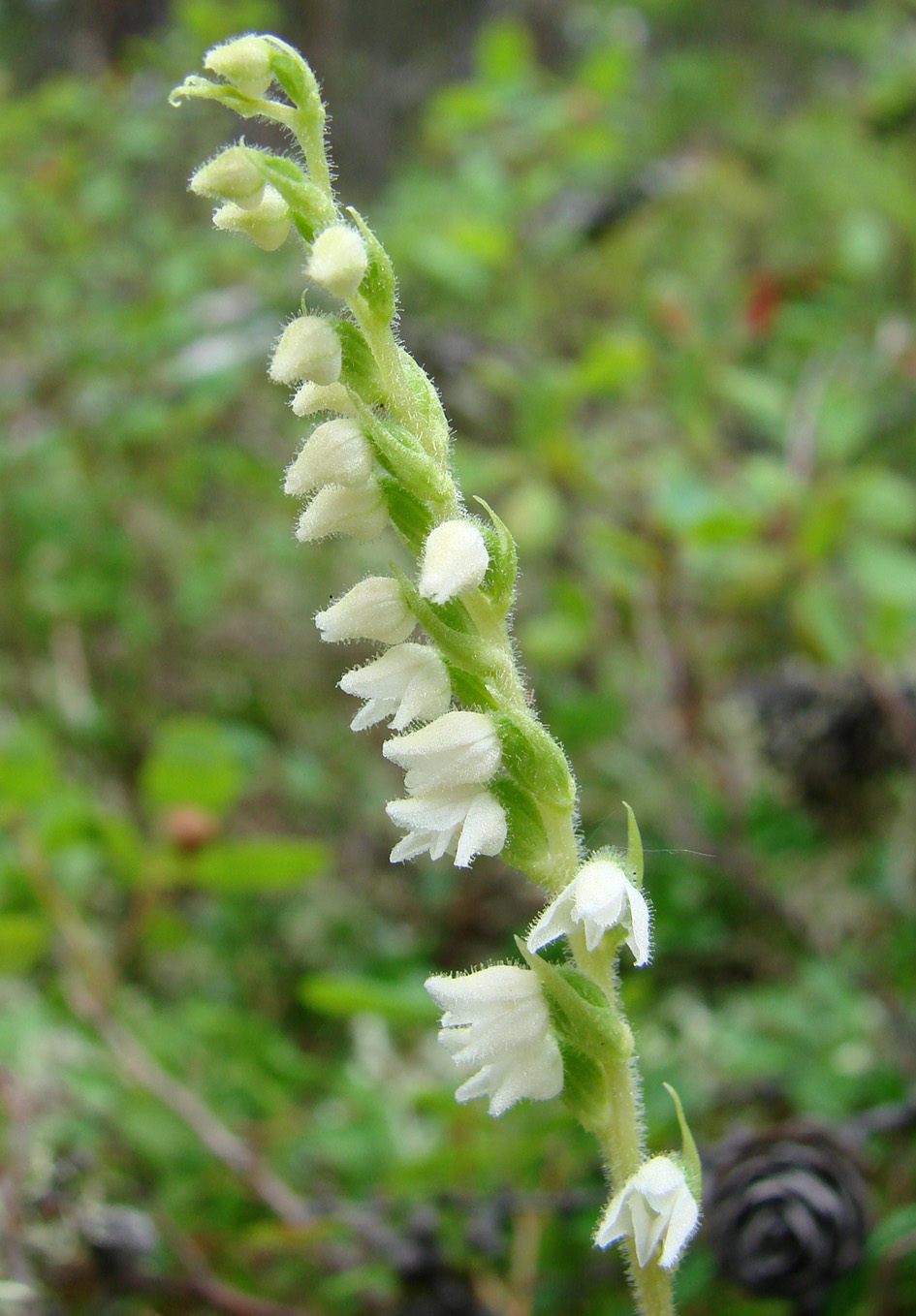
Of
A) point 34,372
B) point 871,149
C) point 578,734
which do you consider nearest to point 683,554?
point 578,734

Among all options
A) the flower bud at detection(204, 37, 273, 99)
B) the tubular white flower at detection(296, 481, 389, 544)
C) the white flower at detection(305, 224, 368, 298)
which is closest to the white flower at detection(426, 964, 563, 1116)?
the tubular white flower at detection(296, 481, 389, 544)

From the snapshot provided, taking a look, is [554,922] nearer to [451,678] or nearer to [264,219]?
[451,678]

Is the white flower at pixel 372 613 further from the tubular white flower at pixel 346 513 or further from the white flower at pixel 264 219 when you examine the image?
the white flower at pixel 264 219

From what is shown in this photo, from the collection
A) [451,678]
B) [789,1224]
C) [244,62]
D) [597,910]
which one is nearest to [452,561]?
[451,678]

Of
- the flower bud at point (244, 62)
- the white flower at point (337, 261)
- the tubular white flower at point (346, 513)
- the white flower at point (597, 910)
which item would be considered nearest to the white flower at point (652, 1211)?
the white flower at point (597, 910)

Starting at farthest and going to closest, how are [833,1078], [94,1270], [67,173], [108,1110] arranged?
1. [67,173]
2. [108,1110]
3. [833,1078]
4. [94,1270]

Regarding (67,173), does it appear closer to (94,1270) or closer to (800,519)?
(800,519)

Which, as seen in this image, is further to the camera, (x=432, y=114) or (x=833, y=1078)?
(x=432, y=114)
